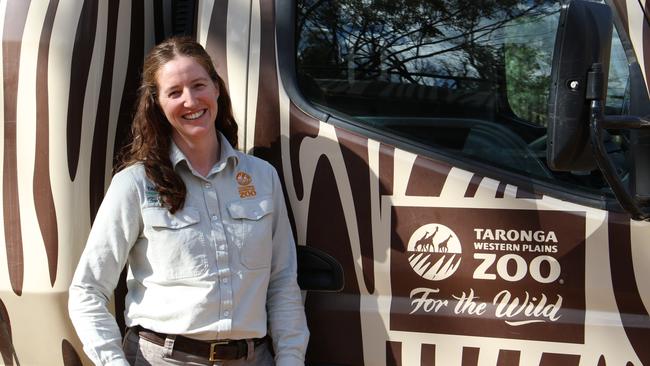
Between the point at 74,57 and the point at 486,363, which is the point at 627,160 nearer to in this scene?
the point at 486,363

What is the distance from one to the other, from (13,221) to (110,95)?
0.43 metres

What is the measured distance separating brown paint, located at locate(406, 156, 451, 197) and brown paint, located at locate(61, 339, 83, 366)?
1.00 meters

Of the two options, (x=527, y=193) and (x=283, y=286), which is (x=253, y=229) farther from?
(x=527, y=193)

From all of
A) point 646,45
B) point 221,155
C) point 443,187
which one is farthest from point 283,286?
point 646,45

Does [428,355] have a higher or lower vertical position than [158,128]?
lower

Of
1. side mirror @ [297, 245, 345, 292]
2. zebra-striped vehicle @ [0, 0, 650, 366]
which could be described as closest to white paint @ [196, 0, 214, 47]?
zebra-striped vehicle @ [0, 0, 650, 366]

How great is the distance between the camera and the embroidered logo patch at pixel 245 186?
222 cm

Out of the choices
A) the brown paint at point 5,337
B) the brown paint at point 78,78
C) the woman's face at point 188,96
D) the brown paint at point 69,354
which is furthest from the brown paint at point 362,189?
the brown paint at point 5,337

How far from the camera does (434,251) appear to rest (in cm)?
219

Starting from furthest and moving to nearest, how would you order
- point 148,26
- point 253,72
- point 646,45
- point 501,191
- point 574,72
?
point 148,26
point 253,72
point 501,191
point 646,45
point 574,72

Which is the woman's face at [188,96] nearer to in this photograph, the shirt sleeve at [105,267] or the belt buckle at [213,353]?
the shirt sleeve at [105,267]

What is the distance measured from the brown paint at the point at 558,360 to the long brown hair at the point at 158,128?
0.99 meters

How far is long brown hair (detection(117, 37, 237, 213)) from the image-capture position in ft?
7.04

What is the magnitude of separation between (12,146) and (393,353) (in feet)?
3.80
